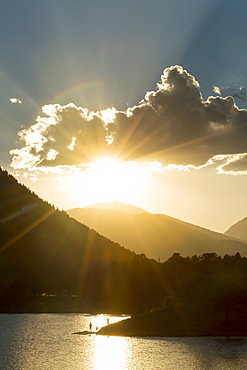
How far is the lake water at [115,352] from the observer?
99.0 m

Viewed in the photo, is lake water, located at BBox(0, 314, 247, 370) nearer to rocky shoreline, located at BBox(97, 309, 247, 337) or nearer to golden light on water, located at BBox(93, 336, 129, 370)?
golden light on water, located at BBox(93, 336, 129, 370)

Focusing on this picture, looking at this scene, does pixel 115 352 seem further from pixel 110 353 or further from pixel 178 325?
pixel 178 325

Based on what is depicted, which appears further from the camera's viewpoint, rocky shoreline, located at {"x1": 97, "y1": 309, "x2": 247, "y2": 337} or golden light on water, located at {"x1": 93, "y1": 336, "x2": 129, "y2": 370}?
rocky shoreline, located at {"x1": 97, "y1": 309, "x2": 247, "y2": 337}

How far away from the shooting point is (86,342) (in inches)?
5094

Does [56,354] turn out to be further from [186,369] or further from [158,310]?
[158,310]

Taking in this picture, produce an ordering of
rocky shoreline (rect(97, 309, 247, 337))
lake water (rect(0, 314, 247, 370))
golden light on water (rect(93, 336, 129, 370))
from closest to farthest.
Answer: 1. lake water (rect(0, 314, 247, 370))
2. golden light on water (rect(93, 336, 129, 370))
3. rocky shoreline (rect(97, 309, 247, 337))

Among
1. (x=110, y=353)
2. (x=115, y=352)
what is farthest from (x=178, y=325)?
(x=110, y=353)

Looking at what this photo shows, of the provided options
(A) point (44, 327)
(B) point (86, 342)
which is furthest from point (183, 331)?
(A) point (44, 327)

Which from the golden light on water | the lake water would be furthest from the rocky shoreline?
the golden light on water

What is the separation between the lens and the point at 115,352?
376ft

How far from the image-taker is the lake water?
9900 centimetres

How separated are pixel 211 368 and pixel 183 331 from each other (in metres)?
47.2

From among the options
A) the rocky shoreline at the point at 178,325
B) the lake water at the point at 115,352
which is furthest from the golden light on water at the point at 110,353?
the rocky shoreline at the point at 178,325

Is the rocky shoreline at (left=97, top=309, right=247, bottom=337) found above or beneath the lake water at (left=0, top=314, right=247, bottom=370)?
above
